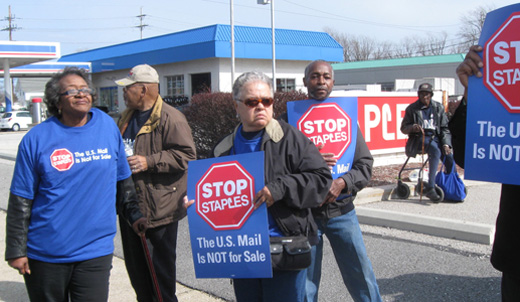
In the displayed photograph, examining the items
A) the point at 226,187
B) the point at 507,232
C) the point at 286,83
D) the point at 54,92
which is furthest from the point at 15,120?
the point at 507,232

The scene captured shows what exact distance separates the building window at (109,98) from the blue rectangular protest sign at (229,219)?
3828 cm

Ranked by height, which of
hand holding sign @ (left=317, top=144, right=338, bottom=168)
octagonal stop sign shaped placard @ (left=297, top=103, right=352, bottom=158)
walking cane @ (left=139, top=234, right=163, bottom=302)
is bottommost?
walking cane @ (left=139, top=234, right=163, bottom=302)

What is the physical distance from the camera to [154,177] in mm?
3777

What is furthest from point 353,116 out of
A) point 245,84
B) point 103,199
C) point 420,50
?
point 420,50

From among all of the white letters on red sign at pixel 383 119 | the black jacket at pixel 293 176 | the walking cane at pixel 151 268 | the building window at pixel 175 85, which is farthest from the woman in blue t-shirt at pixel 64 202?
the building window at pixel 175 85

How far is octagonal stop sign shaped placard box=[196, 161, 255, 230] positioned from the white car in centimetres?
3922

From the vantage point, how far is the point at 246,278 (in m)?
2.75

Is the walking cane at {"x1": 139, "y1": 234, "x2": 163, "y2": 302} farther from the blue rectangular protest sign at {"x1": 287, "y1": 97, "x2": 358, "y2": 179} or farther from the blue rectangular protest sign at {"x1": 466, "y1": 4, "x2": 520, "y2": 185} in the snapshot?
the blue rectangular protest sign at {"x1": 466, "y1": 4, "x2": 520, "y2": 185}

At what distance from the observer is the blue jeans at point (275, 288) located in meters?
2.70

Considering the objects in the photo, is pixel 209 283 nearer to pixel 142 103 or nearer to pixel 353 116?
pixel 142 103

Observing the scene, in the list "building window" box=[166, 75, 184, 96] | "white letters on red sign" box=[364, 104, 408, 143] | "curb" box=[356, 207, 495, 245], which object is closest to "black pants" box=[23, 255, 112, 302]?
"curb" box=[356, 207, 495, 245]

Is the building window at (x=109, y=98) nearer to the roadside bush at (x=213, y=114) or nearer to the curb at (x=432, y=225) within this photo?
the roadside bush at (x=213, y=114)

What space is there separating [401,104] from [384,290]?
309 inches

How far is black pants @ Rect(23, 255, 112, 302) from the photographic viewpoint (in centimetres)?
292
